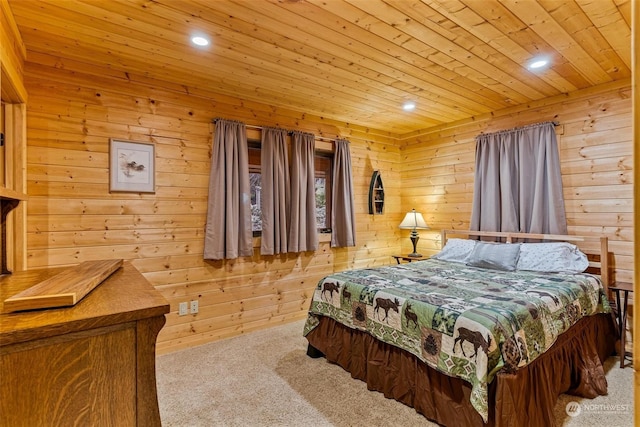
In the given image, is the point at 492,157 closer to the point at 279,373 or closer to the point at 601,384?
the point at 601,384

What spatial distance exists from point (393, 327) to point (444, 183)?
2.85 m

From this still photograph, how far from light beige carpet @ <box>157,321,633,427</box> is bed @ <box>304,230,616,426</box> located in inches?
4.5

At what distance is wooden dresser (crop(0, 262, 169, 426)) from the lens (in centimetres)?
70

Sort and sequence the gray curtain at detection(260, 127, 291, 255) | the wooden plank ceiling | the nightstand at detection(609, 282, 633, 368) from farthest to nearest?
the gray curtain at detection(260, 127, 291, 255) < the nightstand at detection(609, 282, 633, 368) < the wooden plank ceiling

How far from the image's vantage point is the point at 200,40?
2.25 meters

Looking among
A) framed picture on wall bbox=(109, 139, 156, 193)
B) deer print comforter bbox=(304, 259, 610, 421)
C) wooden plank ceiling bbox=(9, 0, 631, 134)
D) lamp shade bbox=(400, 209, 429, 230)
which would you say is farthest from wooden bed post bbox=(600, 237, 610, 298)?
framed picture on wall bbox=(109, 139, 156, 193)

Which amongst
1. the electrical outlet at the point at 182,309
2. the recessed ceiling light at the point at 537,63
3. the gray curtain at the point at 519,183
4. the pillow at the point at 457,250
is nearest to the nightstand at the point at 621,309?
the gray curtain at the point at 519,183

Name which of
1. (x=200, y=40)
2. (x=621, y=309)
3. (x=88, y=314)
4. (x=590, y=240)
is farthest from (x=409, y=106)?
(x=88, y=314)

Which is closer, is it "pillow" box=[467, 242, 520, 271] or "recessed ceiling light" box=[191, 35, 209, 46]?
"recessed ceiling light" box=[191, 35, 209, 46]

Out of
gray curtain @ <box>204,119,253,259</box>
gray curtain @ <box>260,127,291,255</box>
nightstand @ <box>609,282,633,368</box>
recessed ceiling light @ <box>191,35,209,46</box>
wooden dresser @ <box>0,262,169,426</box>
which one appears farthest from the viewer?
gray curtain @ <box>260,127,291,255</box>

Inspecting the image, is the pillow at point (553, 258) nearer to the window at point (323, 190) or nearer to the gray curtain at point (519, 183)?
the gray curtain at point (519, 183)

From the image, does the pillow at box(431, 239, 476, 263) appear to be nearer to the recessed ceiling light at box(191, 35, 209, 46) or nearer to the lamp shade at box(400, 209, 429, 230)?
the lamp shade at box(400, 209, 429, 230)

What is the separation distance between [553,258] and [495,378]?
1898mm

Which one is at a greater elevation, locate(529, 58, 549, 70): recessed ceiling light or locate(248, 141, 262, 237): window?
locate(529, 58, 549, 70): recessed ceiling light
